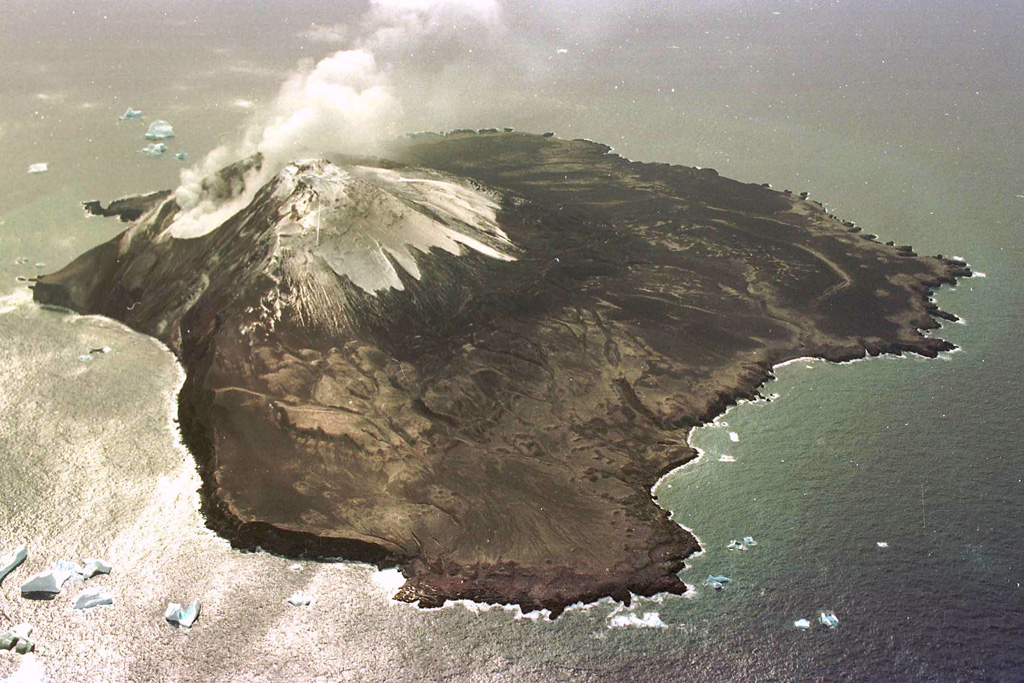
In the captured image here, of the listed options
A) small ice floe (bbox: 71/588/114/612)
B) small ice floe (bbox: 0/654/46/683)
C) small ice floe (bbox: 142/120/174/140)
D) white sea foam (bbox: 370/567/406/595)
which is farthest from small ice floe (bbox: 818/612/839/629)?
small ice floe (bbox: 142/120/174/140)

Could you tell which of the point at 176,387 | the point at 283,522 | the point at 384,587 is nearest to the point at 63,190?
the point at 176,387

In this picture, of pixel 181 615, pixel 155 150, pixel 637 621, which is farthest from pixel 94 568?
pixel 155 150

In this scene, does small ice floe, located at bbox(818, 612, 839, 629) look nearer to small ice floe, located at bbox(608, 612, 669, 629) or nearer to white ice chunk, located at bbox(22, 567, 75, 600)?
small ice floe, located at bbox(608, 612, 669, 629)

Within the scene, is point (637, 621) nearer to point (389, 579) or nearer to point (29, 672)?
point (389, 579)

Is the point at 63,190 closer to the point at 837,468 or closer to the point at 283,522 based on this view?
the point at 283,522

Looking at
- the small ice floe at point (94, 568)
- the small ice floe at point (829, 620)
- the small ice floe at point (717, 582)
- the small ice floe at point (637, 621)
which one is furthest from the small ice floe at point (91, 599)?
the small ice floe at point (829, 620)

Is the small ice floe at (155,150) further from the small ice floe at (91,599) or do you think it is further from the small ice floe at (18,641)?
the small ice floe at (18,641)
